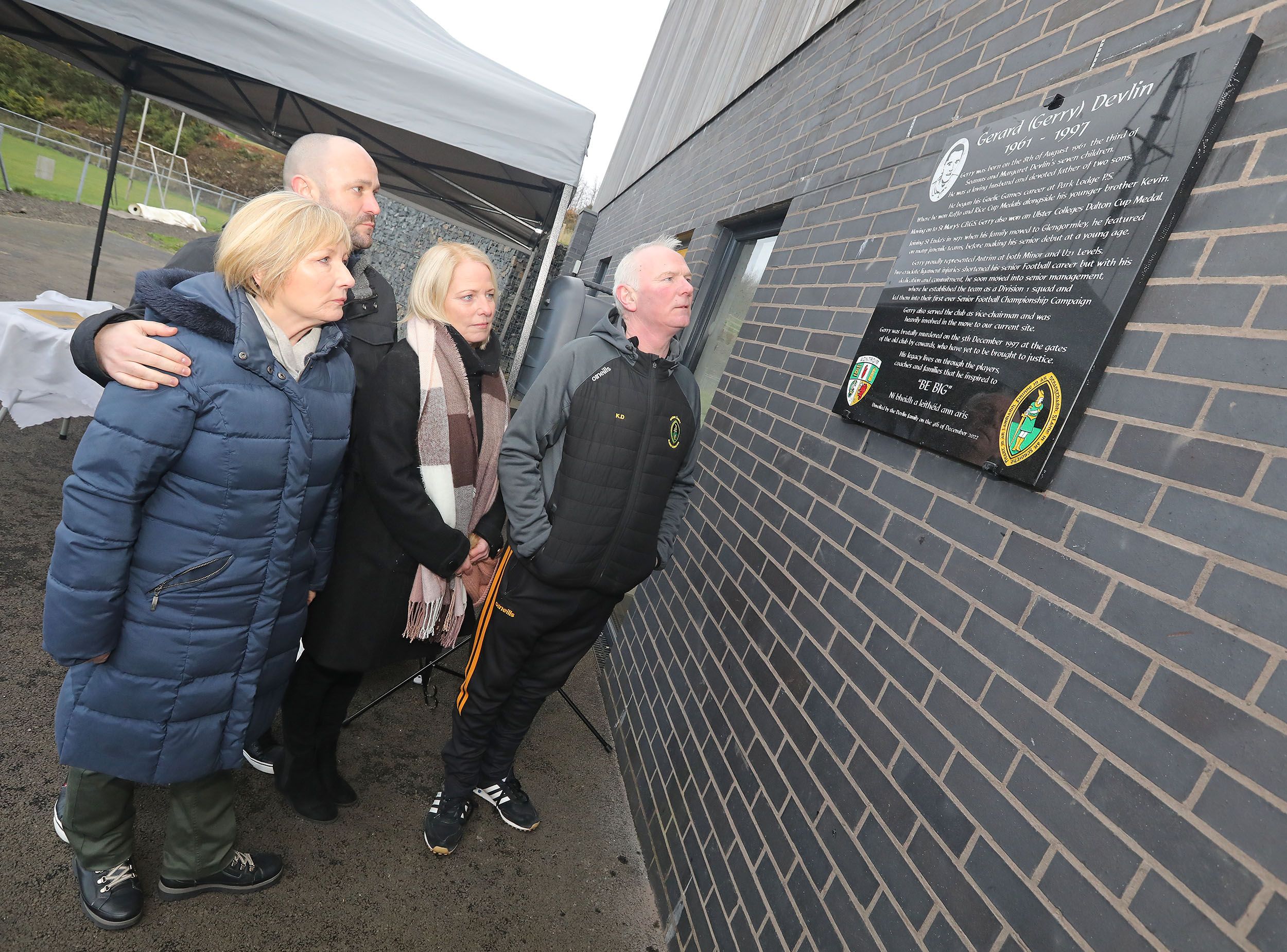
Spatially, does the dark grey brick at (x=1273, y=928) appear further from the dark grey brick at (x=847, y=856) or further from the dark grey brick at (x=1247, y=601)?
the dark grey brick at (x=847, y=856)

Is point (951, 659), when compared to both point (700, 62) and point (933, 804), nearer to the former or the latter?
point (933, 804)

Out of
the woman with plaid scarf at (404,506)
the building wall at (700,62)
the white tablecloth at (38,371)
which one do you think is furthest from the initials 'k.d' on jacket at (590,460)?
the white tablecloth at (38,371)

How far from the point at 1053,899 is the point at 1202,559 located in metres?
0.62

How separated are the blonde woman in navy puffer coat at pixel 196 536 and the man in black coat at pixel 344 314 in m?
0.06

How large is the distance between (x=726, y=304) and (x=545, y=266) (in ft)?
4.57

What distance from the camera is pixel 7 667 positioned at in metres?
2.60

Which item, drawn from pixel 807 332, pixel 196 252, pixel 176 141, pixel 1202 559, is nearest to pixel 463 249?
pixel 196 252

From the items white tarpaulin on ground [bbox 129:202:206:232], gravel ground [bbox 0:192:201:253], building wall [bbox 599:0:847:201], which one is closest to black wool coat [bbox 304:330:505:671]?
building wall [bbox 599:0:847:201]

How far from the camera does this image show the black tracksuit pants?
235cm

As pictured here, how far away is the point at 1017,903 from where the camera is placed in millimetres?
1222

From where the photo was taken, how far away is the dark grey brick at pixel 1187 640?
3.24ft

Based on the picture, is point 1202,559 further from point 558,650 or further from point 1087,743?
point 558,650

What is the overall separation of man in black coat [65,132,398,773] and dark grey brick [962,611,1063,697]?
1.81m

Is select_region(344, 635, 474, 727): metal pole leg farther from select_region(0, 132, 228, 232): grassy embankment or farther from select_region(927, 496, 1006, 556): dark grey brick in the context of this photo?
select_region(0, 132, 228, 232): grassy embankment
